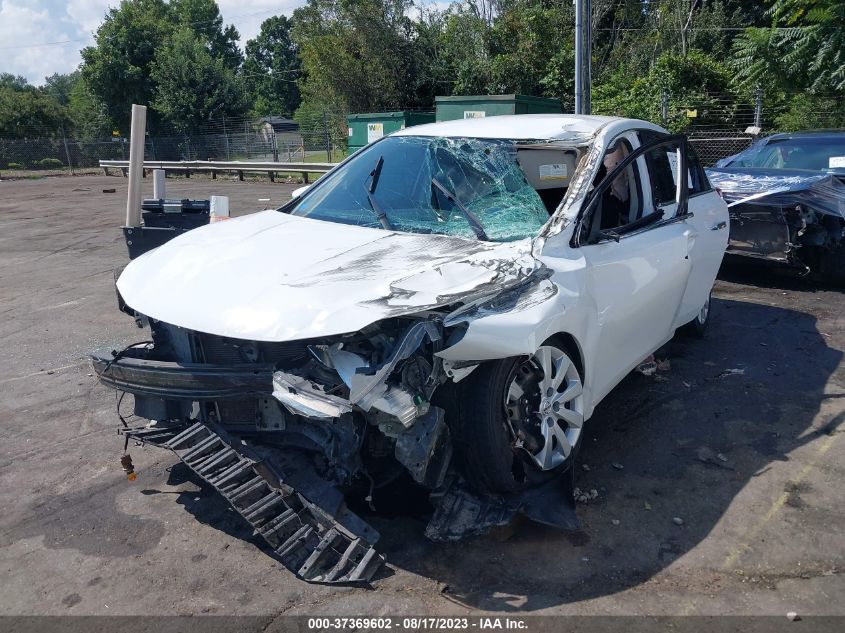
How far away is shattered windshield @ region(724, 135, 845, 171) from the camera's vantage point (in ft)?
28.6

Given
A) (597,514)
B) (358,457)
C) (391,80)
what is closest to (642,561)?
(597,514)

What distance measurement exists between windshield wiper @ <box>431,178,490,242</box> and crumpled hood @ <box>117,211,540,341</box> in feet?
0.35

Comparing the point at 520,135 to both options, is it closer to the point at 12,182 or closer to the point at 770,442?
the point at 770,442

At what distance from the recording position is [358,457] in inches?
131

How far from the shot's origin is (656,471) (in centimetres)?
410

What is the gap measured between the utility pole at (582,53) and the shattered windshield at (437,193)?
235 inches

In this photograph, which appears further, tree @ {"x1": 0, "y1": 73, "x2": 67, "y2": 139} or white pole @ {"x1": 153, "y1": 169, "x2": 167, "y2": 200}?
tree @ {"x1": 0, "y1": 73, "x2": 67, "y2": 139}

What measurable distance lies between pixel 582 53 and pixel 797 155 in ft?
10.4

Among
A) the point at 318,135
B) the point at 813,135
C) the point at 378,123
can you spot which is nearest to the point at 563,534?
the point at 813,135

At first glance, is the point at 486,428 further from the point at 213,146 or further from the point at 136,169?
the point at 213,146

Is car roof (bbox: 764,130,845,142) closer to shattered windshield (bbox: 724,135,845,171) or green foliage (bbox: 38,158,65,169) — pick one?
shattered windshield (bbox: 724,135,845,171)

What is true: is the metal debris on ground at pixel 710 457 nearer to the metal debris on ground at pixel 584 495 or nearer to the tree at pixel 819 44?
the metal debris on ground at pixel 584 495

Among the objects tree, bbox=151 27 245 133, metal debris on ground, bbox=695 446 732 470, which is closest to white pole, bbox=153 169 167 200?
metal debris on ground, bbox=695 446 732 470

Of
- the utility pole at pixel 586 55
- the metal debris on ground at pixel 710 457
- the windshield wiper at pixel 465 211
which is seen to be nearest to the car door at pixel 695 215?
the metal debris on ground at pixel 710 457
